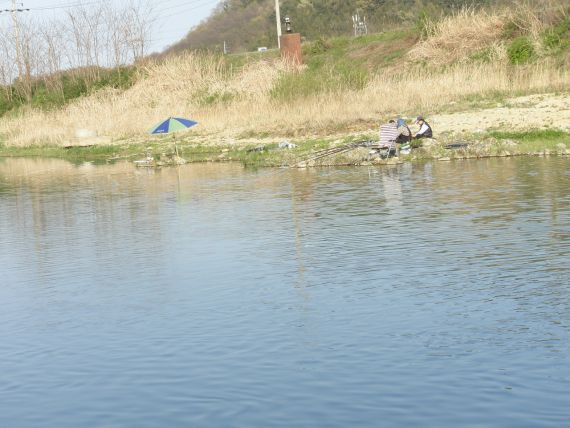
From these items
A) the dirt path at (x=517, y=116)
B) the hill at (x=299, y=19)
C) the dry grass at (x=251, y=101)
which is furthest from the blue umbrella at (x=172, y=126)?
the hill at (x=299, y=19)

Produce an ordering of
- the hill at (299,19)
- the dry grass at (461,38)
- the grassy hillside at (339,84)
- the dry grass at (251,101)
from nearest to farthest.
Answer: the dry grass at (251,101) → the grassy hillside at (339,84) → the dry grass at (461,38) → the hill at (299,19)

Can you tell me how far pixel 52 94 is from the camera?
72250mm

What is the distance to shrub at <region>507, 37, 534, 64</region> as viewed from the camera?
148 ft

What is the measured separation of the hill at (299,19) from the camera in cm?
8706

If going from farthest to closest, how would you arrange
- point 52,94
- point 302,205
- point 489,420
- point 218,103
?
point 52,94, point 218,103, point 302,205, point 489,420

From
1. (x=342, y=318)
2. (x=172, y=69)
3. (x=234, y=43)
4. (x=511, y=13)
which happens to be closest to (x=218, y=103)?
(x=172, y=69)

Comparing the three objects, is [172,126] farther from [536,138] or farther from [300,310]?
[300,310]

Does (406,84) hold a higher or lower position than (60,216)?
higher

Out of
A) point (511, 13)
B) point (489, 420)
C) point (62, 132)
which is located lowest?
point (489, 420)

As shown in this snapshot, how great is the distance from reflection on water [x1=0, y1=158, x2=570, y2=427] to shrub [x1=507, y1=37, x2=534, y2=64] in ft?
67.5

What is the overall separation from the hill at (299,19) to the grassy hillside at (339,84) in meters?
21.6

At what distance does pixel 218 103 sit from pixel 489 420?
3988 centimetres

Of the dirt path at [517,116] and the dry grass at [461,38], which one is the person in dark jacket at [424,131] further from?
the dry grass at [461,38]

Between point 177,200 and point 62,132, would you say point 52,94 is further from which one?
point 177,200
